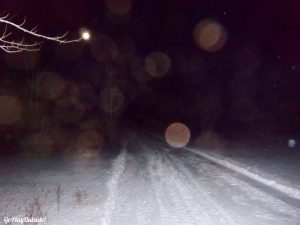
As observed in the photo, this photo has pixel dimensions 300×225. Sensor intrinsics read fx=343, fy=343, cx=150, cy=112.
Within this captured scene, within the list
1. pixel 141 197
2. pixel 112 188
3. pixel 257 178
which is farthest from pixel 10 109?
pixel 257 178

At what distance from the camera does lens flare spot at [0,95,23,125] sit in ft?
120

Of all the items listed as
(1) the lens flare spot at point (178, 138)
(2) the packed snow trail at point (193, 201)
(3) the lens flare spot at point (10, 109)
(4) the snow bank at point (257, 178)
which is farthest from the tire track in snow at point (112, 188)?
(3) the lens flare spot at point (10, 109)

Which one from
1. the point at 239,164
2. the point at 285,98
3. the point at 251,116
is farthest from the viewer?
the point at 251,116

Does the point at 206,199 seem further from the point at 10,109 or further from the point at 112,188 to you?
the point at 10,109

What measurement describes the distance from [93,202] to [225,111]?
43497mm

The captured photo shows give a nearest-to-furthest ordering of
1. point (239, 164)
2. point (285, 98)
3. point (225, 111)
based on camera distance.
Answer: point (239, 164) < point (285, 98) < point (225, 111)

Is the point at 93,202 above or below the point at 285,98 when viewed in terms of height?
below

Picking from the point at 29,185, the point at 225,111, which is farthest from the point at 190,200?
the point at 225,111

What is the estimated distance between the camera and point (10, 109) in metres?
37.4

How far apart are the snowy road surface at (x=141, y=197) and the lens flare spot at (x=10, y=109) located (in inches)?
928

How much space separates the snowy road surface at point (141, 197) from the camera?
778 cm

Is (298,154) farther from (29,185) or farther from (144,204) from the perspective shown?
(29,185)

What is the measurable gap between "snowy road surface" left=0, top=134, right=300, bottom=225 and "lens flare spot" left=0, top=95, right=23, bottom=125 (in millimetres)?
23581

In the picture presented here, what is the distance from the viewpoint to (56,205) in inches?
347
